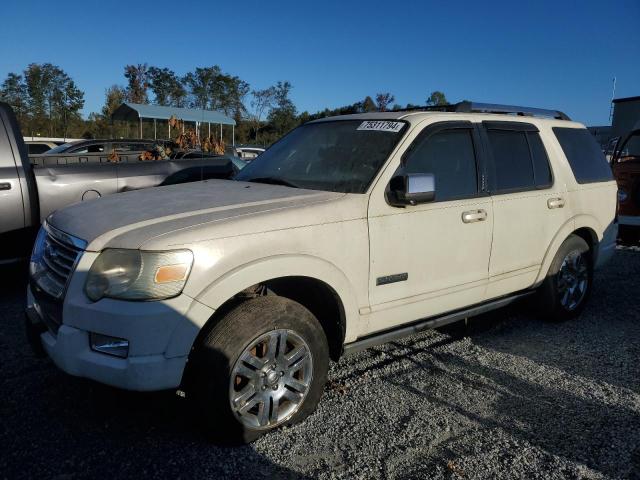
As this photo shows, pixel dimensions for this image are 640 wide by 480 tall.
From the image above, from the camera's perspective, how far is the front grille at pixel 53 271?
2736 mm

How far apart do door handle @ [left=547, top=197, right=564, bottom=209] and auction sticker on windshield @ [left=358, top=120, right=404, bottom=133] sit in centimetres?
167

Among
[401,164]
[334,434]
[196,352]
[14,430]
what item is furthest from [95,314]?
[401,164]

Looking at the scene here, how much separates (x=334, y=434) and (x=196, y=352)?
95cm

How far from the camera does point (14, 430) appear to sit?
296cm

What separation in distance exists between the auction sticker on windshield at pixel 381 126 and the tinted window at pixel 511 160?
3.15 ft

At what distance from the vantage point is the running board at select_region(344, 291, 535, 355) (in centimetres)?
331

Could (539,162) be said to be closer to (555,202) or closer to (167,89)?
(555,202)

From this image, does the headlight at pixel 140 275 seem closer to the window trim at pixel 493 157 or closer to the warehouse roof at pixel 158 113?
the window trim at pixel 493 157

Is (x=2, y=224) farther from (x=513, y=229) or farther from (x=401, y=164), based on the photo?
(x=513, y=229)

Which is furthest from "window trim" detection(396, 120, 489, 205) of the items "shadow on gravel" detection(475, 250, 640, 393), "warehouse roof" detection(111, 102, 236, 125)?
"warehouse roof" detection(111, 102, 236, 125)

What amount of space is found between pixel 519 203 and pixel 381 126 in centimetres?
134

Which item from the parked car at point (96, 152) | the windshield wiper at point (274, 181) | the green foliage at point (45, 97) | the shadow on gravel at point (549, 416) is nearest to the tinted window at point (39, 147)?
the parked car at point (96, 152)

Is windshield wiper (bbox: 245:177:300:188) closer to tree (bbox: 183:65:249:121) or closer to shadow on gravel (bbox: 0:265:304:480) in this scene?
shadow on gravel (bbox: 0:265:304:480)

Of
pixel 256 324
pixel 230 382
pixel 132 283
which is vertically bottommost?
pixel 230 382
